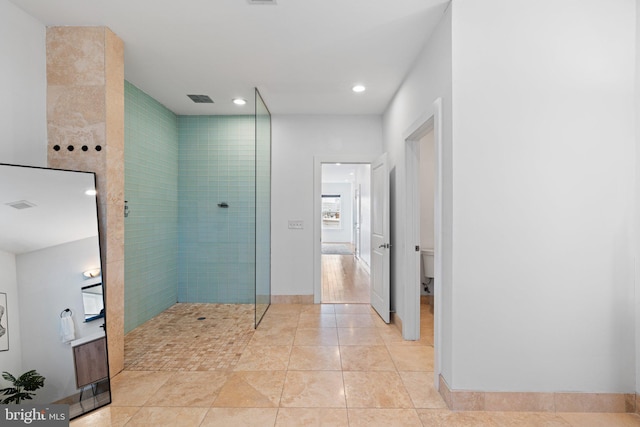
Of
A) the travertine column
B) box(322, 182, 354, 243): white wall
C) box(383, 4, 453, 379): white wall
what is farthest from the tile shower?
box(322, 182, 354, 243): white wall

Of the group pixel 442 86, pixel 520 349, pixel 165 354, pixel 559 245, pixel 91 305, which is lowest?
pixel 165 354

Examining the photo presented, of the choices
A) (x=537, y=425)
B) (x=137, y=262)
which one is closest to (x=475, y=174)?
(x=537, y=425)

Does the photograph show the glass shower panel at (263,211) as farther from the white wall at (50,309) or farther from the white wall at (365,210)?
the white wall at (365,210)

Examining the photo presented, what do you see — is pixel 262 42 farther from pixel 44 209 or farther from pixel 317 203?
pixel 317 203

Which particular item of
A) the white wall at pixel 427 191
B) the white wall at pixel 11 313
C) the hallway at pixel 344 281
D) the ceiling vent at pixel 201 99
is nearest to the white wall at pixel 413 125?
the white wall at pixel 427 191

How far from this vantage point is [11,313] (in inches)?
71.9

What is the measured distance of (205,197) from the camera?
439 cm

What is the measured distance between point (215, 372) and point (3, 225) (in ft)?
5.49

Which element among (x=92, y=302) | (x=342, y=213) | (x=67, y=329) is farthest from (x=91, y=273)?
(x=342, y=213)

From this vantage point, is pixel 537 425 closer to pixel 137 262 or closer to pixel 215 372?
pixel 215 372

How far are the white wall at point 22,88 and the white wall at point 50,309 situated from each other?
2.33ft

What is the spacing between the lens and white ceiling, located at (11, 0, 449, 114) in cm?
211

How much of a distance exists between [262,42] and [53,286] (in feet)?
7.29

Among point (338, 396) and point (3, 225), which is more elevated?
point (3, 225)
